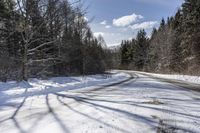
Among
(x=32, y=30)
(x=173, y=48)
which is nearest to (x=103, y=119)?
(x=32, y=30)

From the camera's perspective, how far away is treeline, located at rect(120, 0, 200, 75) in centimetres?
3831

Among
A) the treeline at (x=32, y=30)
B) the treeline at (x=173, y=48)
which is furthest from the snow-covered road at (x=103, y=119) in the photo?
the treeline at (x=173, y=48)

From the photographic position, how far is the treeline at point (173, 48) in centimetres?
3831

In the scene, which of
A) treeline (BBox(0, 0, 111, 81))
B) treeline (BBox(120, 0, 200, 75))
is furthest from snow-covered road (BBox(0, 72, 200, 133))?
treeline (BBox(120, 0, 200, 75))

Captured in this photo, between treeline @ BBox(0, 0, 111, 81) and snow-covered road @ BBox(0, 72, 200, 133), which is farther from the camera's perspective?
treeline @ BBox(0, 0, 111, 81)

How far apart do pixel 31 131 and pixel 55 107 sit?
10.1 ft

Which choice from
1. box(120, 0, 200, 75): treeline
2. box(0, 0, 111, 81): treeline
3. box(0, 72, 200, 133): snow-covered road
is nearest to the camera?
box(0, 72, 200, 133): snow-covered road

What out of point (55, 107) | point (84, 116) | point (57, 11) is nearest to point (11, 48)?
point (57, 11)

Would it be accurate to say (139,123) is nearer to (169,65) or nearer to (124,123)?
(124,123)

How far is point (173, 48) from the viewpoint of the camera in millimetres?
54844

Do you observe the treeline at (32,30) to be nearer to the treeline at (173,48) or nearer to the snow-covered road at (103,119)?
the snow-covered road at (103,119)

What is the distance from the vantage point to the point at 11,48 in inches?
1224

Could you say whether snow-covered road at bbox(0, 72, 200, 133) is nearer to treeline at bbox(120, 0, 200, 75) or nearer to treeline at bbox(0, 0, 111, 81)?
treeline at bbox(0, 0, 111, 81)

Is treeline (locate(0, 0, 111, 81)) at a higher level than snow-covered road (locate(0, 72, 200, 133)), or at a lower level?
higher
